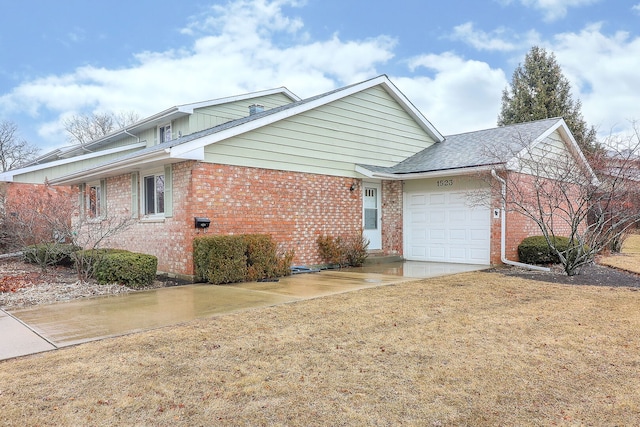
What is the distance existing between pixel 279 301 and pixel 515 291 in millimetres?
4413

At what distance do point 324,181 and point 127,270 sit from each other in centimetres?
582

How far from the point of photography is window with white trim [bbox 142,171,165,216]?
1101 cm

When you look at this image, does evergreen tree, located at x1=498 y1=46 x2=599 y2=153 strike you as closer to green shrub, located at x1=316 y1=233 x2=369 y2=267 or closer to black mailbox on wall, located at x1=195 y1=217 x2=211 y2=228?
green shrub, located at x1=316 y1=233 x2=369 y2=267

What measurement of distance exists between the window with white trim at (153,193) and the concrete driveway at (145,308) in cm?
312

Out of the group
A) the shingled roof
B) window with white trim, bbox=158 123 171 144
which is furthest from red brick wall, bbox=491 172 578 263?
window with white trim, bbox=158 123 171 144

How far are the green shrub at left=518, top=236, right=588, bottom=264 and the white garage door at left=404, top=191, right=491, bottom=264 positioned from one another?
3.26 ft

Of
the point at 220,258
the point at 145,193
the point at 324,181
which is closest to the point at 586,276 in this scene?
the point at 324,181

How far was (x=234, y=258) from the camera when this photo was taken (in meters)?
9.23

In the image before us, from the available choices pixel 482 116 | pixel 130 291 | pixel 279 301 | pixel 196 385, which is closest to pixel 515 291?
pixel 279 301

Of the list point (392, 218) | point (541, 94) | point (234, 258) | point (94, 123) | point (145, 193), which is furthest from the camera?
point (94, 123)

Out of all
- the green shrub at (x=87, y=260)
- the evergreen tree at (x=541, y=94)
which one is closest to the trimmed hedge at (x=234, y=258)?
the green shrub at (x=87, y=260)

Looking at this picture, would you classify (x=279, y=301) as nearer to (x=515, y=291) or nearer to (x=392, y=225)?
(x=515, y=291)

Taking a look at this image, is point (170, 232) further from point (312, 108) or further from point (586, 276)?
point (586, 276)

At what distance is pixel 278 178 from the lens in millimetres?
11219
